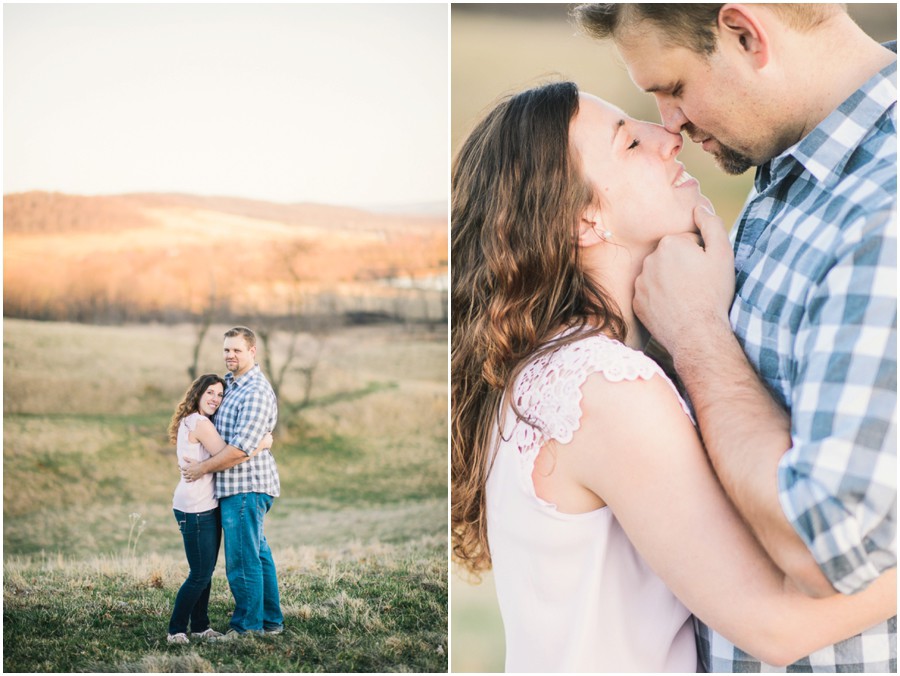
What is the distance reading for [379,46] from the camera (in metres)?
2.86

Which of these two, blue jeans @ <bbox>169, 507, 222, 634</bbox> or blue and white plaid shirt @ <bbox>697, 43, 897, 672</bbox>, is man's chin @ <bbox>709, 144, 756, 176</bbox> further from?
blue jeans @ <bbox>169, 507, 222, 634</bbox>

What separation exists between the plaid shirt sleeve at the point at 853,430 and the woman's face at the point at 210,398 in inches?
68.7

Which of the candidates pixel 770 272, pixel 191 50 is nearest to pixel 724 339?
pixel 770 272

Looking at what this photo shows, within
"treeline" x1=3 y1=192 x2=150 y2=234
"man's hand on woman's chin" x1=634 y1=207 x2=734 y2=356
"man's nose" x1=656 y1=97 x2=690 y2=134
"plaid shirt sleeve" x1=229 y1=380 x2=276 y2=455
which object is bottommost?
"plaid shirt sleeve" x1=229 y1=380 x2=276 y2=455

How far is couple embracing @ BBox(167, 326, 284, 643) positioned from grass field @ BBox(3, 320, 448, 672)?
0.12ft

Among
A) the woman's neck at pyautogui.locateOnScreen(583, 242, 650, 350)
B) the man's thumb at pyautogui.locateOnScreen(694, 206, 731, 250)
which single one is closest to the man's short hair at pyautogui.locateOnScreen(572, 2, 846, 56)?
the man's thumb at pyautogui.locateOnScreen(694, 206, 731, 250)

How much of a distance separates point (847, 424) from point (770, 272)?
0.42 m

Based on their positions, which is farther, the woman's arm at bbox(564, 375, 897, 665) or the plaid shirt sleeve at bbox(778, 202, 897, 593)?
the woman's arm at bbox(564, 375, 897, 665)

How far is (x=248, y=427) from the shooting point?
270 centimetres

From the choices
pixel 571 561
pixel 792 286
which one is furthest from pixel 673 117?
pixel 571 561

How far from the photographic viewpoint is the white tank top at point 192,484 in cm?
267

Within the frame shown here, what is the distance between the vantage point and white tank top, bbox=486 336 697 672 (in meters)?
1.74

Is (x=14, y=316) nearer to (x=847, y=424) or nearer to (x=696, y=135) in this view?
(x=696, y=135)

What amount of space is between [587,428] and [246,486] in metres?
1.35
